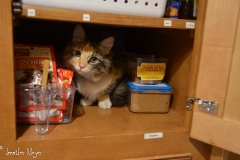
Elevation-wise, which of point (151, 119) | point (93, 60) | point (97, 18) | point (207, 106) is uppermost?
point (97, 18)

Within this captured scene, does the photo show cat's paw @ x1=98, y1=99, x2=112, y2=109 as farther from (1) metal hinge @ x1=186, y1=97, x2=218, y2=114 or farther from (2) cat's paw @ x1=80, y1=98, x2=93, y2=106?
(1) metal hinge @ x1=186, y1=97, x2=218, y2=114

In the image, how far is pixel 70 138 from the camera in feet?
2.73

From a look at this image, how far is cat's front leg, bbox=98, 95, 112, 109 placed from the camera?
120 centimetres

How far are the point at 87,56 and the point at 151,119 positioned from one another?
426 millimetres

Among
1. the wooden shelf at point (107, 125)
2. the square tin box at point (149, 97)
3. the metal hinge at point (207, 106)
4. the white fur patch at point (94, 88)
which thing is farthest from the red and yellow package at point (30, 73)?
the metal hinge at point (207, 106)

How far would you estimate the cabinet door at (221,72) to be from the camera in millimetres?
812

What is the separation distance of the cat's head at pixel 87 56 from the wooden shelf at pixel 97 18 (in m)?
0.22

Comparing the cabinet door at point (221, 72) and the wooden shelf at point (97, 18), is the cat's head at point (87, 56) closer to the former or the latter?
the wooden shelf at point (97, 18)

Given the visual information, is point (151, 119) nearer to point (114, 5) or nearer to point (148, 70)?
point (148, 70)

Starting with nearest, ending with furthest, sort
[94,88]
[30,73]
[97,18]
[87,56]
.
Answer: [97,18] → [30,73] → [87,56] → [94,88]

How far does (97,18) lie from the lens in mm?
832

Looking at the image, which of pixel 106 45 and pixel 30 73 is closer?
pixel 30 73

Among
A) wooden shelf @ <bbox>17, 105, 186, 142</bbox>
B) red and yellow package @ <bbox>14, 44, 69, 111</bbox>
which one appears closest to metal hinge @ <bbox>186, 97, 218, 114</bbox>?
wooden shelf @ <bbox>17, 105, 186, 142</bbox>

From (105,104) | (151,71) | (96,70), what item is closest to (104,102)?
(105,104)
